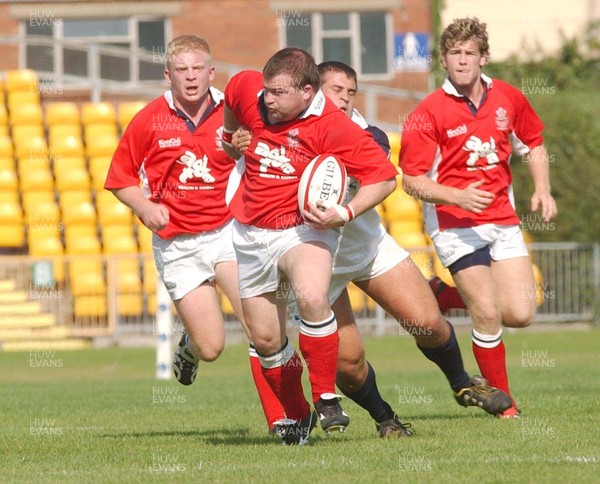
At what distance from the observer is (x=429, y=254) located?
20.7m

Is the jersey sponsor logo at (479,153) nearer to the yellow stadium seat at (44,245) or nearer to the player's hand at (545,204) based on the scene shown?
the player's hand at (545,204)

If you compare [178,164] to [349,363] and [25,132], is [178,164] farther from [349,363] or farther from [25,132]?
[25,132]

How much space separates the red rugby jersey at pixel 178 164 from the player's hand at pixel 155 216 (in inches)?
19.0

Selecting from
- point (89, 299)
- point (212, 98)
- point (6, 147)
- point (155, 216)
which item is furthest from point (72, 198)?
point (155, 216)

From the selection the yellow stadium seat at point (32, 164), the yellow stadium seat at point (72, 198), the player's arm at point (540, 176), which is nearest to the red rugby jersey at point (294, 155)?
the player's arm at point (540, 176)

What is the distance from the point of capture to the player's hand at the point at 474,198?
808 cm

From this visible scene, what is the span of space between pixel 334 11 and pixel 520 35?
16.6 feet

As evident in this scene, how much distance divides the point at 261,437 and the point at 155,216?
1.59 metres

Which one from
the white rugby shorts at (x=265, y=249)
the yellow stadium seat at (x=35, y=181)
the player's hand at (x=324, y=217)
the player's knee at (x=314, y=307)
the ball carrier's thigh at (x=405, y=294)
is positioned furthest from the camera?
the yellow stadium seat at (x=35, y=181)

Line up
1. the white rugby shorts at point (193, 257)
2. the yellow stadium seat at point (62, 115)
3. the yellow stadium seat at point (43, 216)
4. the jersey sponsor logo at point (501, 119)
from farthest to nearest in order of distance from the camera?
the yellow stadium seat at point (62, 115) → the yellow stadium seat at point (43, 216) → the jersey sponsor logo at point (501, 119) → the white rugby shorts at point (193, 257)

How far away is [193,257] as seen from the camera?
8406mm

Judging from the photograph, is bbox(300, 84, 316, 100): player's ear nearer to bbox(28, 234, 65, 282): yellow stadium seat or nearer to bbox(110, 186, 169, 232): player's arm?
bbox(110, 186, 169, 232): player's arm

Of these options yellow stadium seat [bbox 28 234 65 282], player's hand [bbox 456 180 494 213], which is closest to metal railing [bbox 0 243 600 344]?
yellow stadium seat [bbox 28 234 65 282]

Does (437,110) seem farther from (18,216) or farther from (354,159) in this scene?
(18,216)
